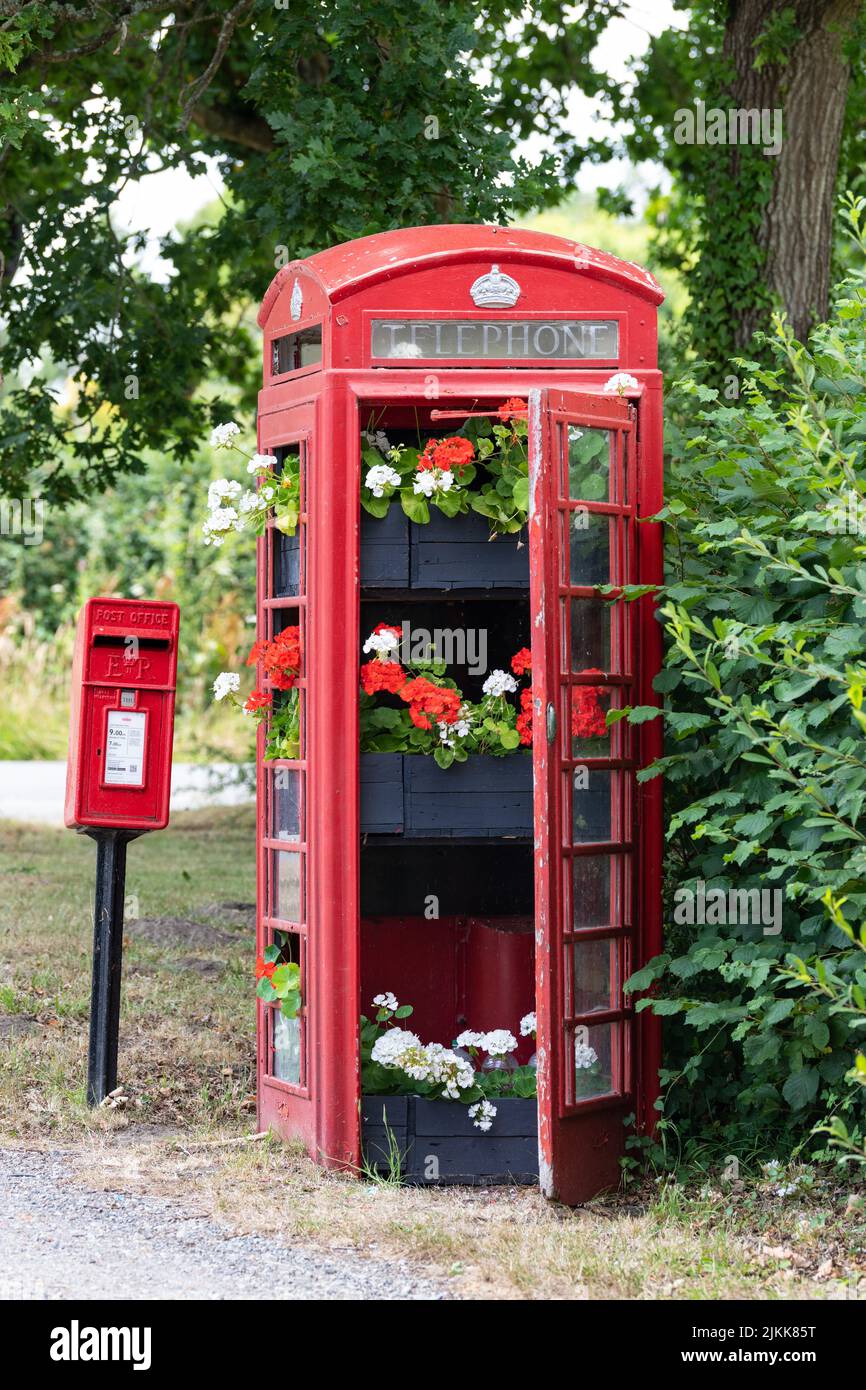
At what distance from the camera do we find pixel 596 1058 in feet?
17.6

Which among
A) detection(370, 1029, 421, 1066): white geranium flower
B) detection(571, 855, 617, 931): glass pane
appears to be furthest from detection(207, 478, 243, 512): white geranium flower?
detection(370, 1029, 421, 1066): white geranium flower

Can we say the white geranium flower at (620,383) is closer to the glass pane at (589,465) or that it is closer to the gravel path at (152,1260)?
the glass pane at (589,465)

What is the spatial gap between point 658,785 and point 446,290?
5.95 ft

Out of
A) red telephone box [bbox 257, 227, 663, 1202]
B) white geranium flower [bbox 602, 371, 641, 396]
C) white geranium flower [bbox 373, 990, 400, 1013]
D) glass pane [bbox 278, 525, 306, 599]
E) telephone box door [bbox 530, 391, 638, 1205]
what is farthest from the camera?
white geranium flower [bbox 373, 990, 400, 1013]

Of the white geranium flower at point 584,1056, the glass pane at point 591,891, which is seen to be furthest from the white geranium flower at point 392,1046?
the glass pane at point 591,891

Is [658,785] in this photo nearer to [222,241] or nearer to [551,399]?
[551,399]

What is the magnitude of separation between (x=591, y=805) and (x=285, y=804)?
1.14 meters

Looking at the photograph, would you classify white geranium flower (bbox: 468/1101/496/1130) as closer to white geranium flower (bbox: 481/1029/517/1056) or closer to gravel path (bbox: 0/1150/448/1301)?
white geranium flower (bbox: 481/1029/517/1056)

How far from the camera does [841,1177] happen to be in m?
5.20

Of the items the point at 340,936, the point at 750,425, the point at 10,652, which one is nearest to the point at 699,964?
the point at 340,936

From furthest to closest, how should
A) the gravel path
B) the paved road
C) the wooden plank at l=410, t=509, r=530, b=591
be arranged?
the paved road < the wooden plank at l=410, t=509, r=530, b=591 < the gravel path

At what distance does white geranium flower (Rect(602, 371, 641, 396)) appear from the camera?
5.43m

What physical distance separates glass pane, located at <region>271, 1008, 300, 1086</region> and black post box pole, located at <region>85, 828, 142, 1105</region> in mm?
731

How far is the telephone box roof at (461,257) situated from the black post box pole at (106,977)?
224cm
